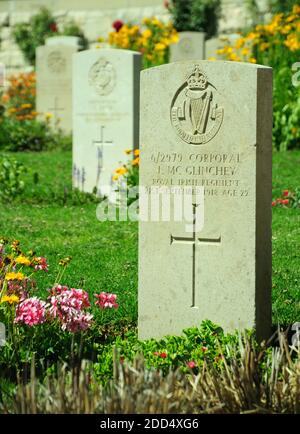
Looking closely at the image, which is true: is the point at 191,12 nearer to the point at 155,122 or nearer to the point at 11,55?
the point at 11,55

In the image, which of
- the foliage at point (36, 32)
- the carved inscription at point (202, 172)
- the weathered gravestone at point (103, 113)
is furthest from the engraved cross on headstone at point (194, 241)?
the foliage at point (36, 32)

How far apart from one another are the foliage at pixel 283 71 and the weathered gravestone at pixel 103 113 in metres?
2.66

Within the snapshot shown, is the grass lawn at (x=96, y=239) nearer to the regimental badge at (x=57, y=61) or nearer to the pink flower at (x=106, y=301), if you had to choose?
the pink flower at (x=106, y=301)

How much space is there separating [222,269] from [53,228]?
3.87 metres

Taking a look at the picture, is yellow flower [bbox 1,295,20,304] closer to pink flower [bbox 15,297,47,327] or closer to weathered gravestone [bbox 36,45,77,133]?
pink flower [bbox 15,297,47,327]

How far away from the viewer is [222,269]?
5.01 metres

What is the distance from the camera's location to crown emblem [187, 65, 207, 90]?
16.3 feet

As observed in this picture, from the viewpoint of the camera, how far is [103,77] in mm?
10555

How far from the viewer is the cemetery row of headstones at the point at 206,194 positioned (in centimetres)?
486

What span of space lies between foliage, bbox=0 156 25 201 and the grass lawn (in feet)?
0.49

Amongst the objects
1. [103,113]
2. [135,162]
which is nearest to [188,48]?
[103,113]

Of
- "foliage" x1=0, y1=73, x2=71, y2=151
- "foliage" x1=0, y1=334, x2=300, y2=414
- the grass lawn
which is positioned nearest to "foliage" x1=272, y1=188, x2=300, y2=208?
the grass lawn

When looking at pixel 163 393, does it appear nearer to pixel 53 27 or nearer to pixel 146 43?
pixel 146 43

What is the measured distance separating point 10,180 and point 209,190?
225 inches
